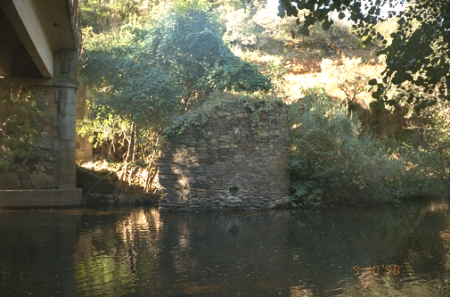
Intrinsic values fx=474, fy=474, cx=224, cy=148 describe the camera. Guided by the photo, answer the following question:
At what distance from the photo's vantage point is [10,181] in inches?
567

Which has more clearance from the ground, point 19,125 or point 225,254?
point 19,125

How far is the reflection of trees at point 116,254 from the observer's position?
5930 mm

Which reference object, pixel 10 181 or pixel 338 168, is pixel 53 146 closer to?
pixel 10 181

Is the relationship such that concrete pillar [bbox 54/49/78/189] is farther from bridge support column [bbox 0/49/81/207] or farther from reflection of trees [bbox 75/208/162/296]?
reflection of trees [bbox 75/208/162/296]

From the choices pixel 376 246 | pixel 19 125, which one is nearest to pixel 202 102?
pixel 19 125

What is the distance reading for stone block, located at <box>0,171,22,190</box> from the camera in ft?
47.2

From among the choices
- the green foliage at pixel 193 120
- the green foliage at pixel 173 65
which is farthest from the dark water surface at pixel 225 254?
the green foliage at pixel 173 65

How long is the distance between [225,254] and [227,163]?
18.9 ft

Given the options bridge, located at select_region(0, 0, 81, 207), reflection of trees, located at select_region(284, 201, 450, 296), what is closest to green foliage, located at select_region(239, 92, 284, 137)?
reflection of trees, located at select_region(284, 201, 450, 296)

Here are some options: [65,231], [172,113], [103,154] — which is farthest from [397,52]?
[103,154]

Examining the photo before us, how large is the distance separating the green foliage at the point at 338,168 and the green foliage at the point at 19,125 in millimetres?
7855

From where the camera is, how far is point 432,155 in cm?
1298

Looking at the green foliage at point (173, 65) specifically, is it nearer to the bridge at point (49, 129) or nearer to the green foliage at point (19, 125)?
the bridge at point (49, 129)

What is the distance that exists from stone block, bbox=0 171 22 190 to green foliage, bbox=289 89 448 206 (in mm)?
8333
